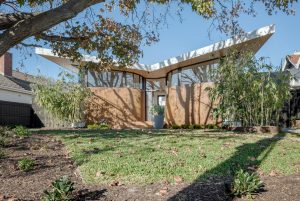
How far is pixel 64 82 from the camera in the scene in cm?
1719

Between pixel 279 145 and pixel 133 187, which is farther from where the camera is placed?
pixel 279 145

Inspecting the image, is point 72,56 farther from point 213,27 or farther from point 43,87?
point 43,87

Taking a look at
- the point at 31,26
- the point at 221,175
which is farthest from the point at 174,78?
the point at 31,26

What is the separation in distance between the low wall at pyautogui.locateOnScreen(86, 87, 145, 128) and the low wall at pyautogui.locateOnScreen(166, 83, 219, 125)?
205 centimetres

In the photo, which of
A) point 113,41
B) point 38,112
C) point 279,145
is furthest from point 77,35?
point 38,112

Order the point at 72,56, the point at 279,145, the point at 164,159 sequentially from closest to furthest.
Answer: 1. the point at 164,159
2. the point at 279,145
3. the point at 72,56

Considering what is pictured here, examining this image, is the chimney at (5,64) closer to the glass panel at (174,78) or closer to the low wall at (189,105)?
the glass panel at (174,78)

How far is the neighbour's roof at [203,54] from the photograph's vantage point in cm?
1551

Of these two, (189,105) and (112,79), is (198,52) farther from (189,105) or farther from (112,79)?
(112,79)

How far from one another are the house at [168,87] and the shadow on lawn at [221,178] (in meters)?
9.10

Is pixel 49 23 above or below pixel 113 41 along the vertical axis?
below

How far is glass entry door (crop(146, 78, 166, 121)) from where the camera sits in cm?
2053

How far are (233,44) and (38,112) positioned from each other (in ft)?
38.1

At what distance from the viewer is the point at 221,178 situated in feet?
17.3
